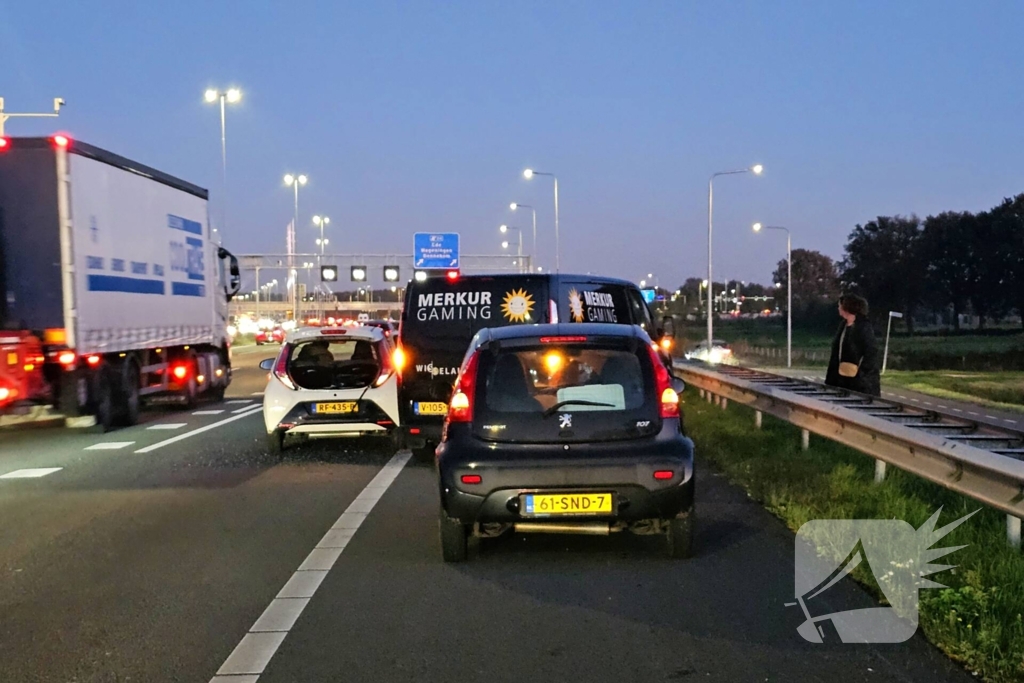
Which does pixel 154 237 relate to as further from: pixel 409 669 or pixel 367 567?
pixel 409 669

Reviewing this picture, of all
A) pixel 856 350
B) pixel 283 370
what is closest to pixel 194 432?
pixel 283 370

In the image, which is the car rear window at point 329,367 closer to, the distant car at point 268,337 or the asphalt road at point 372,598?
the asphalt road at point 372,598

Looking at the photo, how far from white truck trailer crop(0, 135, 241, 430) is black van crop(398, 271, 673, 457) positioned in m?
5.52

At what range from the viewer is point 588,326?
25.4 ft

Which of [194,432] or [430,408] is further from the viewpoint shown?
[194,432]

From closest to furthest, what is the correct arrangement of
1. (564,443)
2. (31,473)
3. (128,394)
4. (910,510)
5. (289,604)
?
1. (289,604)
2. (564,443)
3. (910,510)
4. (31,473)
5. (128,394)

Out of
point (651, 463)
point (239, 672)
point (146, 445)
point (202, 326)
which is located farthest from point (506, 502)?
point (202, 326)

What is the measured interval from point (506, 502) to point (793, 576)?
5.89 feet

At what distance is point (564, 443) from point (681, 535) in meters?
0.98

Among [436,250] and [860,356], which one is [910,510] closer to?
[860,356]

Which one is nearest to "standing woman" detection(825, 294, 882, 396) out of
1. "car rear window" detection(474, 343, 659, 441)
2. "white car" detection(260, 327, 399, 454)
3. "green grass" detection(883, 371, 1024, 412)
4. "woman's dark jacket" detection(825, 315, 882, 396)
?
"woman's dark jacket" detection(825, 315, 882, 396)

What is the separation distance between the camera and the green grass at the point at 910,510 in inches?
208

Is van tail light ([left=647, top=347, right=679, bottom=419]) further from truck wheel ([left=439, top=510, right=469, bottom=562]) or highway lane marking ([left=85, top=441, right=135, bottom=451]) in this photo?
highway lane marking ([left=85, top=441, right=135, bottom=451])

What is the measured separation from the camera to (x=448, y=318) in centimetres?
1241
